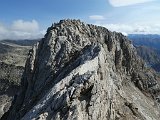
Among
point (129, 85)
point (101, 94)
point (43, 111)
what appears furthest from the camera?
point (129, 85)

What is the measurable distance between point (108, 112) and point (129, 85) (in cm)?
3485

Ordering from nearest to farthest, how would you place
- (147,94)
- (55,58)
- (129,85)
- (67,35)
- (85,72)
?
(85,72) → (55,58) → (67,35) → (129,85) → (147,94)

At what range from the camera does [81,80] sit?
134ft

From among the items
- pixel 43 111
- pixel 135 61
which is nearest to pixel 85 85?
pixel 43 111

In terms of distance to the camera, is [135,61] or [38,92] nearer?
[38,92]

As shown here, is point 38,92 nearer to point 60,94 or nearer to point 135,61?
point 60,94

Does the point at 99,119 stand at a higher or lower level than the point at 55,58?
lower

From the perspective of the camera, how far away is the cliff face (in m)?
38.8

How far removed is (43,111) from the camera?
38156 millimetres

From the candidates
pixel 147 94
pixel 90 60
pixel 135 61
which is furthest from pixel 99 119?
pixel 135 61

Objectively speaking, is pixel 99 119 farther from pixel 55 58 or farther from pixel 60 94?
pixel 55 58

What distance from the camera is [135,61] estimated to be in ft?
310

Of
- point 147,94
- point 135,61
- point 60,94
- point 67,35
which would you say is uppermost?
point 67,35

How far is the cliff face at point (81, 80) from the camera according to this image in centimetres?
3881
